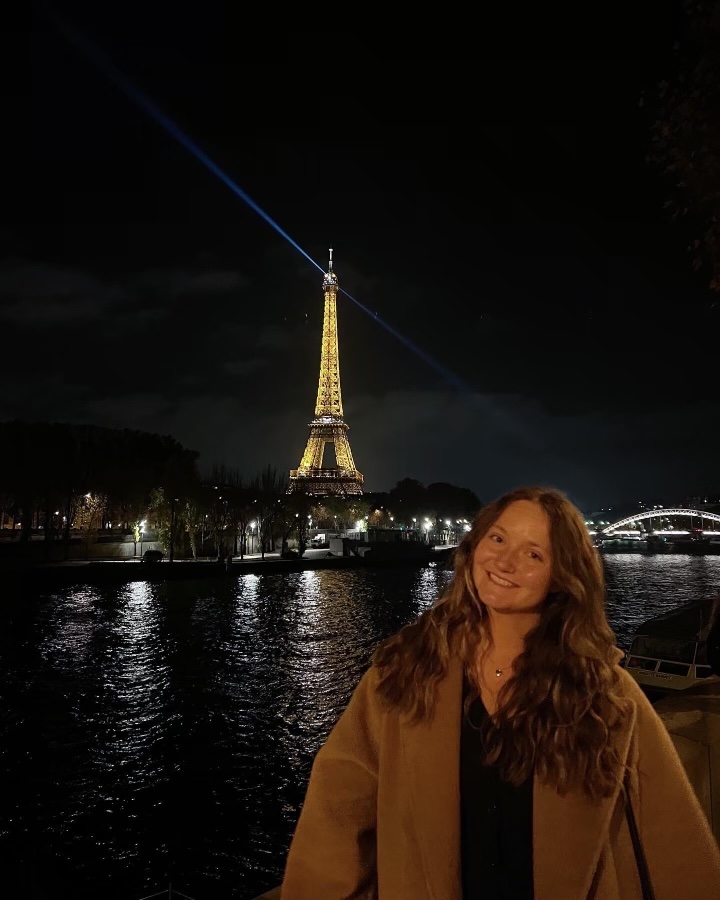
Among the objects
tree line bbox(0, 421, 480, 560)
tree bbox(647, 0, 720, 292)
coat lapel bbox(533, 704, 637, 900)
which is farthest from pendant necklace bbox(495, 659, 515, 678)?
tree line bbox(0, 421, 480, 560)

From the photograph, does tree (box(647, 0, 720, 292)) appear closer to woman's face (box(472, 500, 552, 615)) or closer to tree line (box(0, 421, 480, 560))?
woman's face (box(472, 500, 552, 615))

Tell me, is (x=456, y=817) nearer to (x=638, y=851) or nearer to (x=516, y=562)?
(x=638, y=851)

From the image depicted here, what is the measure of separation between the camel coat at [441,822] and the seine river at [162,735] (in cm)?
67

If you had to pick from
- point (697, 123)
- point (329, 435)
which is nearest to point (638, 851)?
point (697, 123)

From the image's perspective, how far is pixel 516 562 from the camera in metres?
2.40

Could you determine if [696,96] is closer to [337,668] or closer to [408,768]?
[408,768]

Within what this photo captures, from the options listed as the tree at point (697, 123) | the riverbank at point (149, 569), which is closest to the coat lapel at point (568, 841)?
the tree at point (697, 123)

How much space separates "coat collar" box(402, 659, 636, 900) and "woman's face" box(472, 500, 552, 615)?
33cm

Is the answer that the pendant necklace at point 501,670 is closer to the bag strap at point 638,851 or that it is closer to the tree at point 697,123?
the bag strap at point 638,851

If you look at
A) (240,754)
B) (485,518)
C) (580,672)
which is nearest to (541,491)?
(485,518)

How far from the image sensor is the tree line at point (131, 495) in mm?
53562


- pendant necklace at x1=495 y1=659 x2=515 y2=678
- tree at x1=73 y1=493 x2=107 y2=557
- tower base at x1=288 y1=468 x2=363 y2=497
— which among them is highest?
tower base at x1=288 y1=468 x2=363 y2=497

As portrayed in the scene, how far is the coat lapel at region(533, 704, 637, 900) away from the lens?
6.52ft

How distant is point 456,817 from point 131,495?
2462 inches
